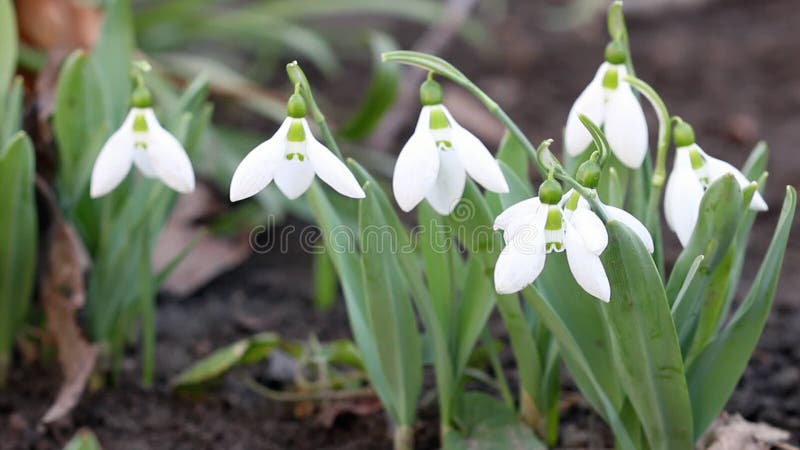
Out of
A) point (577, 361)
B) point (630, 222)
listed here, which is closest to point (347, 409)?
point (577, 361)

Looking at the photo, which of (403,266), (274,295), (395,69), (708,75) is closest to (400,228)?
(403,266)

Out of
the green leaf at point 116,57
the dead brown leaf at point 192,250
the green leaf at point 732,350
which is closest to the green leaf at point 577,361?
the green leaf at point 732,350

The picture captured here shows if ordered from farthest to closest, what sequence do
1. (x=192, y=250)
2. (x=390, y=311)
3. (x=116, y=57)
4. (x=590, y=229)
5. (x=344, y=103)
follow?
(x=344, y=103) → (x=192, y=250) → (x=116, y=57) → (x=390, y=311) → (x=590, y=229)

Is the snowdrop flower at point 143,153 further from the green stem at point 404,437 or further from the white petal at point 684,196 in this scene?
the white petal at point 684,196

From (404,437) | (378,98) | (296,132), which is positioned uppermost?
(378,98)

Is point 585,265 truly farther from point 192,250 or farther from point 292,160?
point 192,250
